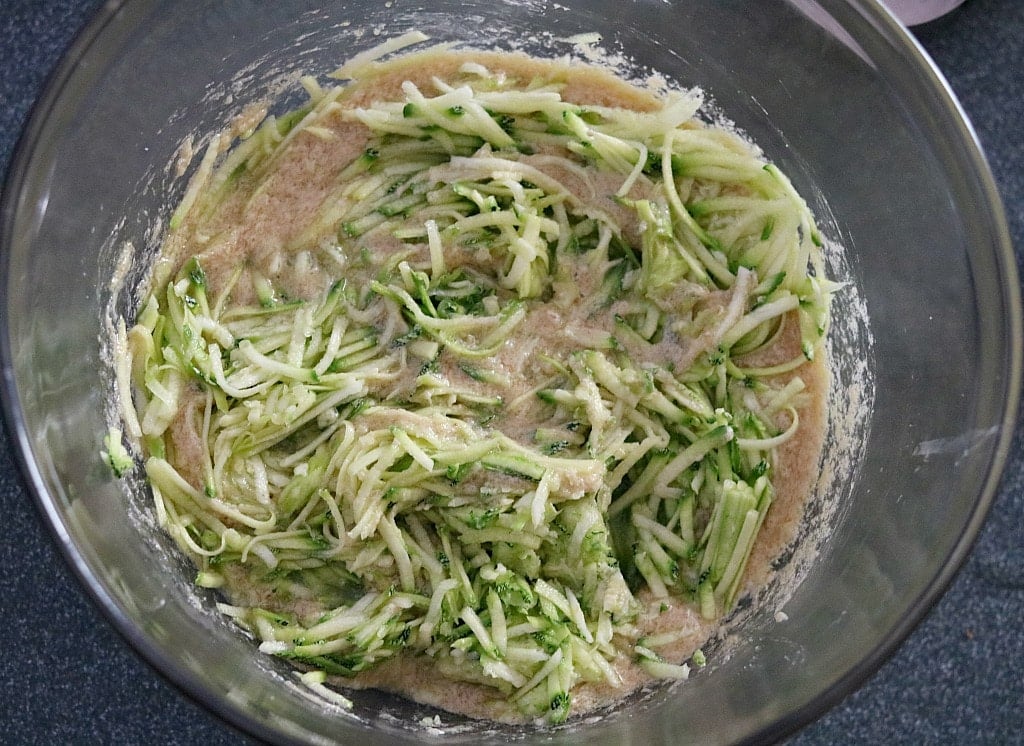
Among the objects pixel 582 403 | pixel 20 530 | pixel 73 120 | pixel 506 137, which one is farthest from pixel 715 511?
pixel 20 530

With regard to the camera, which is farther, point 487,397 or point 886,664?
point 886,664

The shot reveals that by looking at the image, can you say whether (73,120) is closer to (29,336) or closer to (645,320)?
(29,336)

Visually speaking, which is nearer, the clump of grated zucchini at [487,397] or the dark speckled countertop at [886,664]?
the clump of grated zucchini at [487,397]

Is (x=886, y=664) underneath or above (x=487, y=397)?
underneath

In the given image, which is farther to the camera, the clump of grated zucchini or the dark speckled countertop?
the dark speckled countertop
